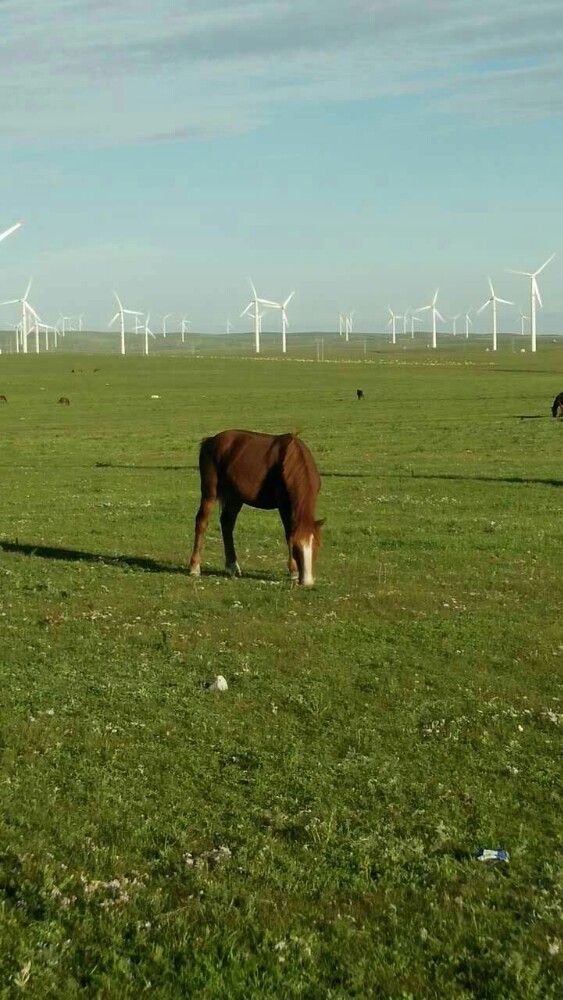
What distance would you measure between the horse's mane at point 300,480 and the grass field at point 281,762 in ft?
3.94

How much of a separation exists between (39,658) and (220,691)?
7.86 feet

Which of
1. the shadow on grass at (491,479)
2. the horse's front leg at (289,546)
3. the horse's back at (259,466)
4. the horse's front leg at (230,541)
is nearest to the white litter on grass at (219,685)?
the horse's front leg at (289,546)

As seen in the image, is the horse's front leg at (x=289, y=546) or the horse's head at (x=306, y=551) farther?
the horse's front leg at (x=289, y=546)

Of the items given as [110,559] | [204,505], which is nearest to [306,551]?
[204,505]

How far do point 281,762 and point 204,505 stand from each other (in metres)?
10.0

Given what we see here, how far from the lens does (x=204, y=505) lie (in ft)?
63.9

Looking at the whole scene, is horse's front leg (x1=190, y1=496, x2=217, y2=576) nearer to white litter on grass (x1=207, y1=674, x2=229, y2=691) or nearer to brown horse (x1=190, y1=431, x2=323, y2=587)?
brown horse (x1=190, y1=431, x2=323, y2=587)

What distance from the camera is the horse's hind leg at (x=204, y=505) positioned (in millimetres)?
19031

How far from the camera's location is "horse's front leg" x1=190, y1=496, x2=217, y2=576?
18922 mm

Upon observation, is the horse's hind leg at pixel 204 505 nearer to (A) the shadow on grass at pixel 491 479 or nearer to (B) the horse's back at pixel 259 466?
(B) the horse's back at pixel 259 466

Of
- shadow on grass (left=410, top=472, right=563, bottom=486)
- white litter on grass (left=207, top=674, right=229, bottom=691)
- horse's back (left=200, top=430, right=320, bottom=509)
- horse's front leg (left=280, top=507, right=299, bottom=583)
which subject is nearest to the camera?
white litter on grass (left=207, top=674, right=229, bottom=691)

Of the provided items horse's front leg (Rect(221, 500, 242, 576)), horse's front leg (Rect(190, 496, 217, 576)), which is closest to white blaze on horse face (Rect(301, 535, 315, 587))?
horse's front leg (Rect(221, 500, 242, 576))

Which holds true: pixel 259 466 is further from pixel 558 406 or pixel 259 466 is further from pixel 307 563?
pixel 558 406

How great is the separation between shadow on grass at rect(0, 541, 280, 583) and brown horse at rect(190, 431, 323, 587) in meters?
0.35
